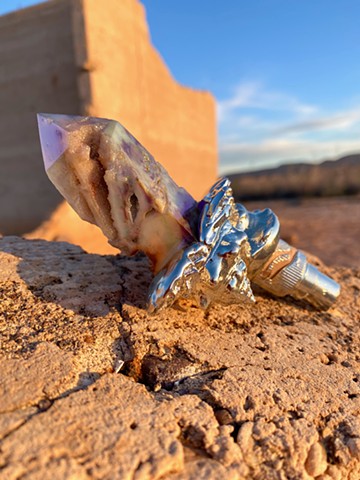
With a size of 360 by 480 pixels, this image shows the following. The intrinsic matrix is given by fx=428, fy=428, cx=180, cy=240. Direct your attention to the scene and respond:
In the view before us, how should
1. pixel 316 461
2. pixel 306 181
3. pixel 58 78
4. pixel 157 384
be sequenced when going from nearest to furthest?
pixel 316 461, pixel 157 384, pixel 58 78, pixel 306 181

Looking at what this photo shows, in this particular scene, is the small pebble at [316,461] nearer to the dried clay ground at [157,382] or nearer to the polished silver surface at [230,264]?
the dried clay ground at [157,382]

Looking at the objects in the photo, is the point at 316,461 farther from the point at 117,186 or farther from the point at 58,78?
the point at 58,78

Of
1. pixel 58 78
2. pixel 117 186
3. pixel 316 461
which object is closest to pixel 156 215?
pixel 117 186

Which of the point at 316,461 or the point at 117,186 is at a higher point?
the point at 117,186

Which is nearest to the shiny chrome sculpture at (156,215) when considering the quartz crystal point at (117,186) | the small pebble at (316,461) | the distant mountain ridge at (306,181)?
the quartz crystal point at (117,186)

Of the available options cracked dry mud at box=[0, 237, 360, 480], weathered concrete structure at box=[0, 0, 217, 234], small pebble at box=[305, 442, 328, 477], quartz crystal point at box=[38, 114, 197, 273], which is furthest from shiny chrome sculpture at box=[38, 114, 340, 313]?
weathered concrete structure at box=[0, 0, 217, 234]

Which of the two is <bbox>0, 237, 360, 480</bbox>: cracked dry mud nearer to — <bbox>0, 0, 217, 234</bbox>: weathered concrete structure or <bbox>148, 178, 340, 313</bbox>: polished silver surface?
<bbox>148, 178, 340, 313</bbox>: polished silver surface
